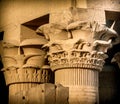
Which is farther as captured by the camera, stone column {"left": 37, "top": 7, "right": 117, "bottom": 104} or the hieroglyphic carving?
the hieroglyphic carving

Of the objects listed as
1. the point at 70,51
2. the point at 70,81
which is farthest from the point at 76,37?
the point at 70,81

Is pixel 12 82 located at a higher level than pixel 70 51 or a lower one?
lower

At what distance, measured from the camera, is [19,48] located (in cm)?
872

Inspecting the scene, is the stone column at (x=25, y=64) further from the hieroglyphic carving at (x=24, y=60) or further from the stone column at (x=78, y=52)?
the stone column at (x=78, y=52)

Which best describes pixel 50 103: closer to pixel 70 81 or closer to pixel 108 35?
pixel 70 81

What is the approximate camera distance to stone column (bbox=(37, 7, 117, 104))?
278 inches

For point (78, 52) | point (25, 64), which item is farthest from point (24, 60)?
point (78, 52)

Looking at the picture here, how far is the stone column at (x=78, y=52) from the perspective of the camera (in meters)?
7.05

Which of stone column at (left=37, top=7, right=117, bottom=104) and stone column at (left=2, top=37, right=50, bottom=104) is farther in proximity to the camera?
stone column at (left=2, top=37, right=50, bottom=104)

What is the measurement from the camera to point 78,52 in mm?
7078

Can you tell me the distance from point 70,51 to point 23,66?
1.93m

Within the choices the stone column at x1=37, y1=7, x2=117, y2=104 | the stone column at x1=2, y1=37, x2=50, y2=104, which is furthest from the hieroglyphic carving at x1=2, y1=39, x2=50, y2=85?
the stone column at x1=37, y1=7, x2=117, y2=104

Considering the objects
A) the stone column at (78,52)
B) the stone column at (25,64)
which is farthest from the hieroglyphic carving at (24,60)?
the stone column at (78,52)

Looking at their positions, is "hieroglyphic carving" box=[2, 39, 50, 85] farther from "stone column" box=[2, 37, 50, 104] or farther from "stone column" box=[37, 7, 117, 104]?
"stone column" box=[37, 7, 117, 104]
